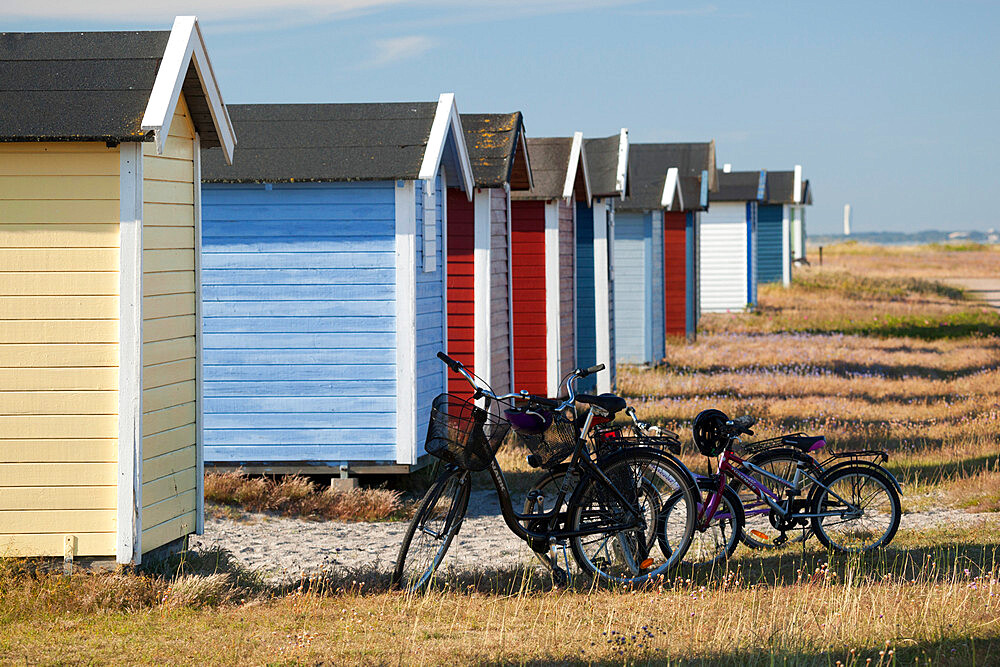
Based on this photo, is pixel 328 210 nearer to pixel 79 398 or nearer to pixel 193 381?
pixel 193 381

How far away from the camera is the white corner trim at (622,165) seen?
17.6 meters

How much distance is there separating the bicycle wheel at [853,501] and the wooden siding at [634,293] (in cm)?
1355

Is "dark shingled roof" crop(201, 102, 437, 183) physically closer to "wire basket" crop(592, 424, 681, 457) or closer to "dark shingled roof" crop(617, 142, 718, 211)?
"wire basket" crop(592, 424, 681, 457)

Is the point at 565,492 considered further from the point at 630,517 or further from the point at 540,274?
the point at 540,274

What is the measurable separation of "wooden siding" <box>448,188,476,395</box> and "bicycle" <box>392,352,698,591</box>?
588cm

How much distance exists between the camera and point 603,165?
18406 mm

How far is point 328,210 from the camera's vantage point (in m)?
10.5

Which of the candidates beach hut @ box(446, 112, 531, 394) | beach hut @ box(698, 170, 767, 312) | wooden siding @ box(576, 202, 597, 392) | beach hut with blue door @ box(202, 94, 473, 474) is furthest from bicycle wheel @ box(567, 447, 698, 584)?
beach hut @ box(698, 170, 767, 312)

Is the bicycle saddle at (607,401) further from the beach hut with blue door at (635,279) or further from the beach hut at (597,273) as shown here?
the beach hut with blue door at (635,279)

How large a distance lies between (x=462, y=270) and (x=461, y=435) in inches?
259

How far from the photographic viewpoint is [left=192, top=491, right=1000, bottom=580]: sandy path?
830 cm

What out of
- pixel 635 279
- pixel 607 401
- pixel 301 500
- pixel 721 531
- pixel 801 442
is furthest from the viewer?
pixel 635 279

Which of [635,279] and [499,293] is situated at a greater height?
[635,279]

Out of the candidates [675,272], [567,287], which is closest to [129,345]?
[567,287]
